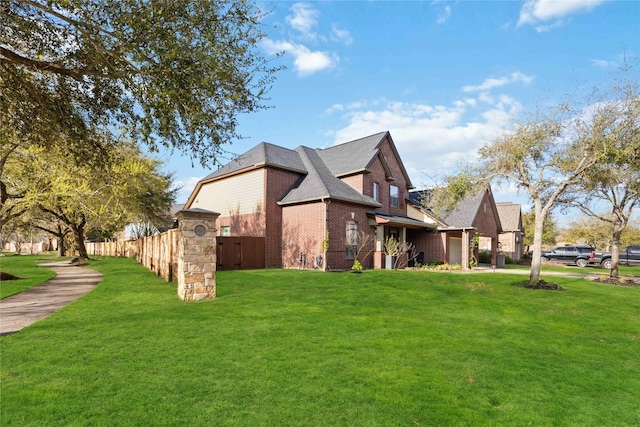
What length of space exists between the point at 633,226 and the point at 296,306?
61.1 meters

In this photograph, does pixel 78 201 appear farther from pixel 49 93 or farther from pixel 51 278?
pixel 49 93

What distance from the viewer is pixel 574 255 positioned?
32.4 metres

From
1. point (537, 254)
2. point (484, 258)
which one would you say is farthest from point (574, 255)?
point (537, 254)

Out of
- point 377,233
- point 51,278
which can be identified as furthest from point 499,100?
point 51,278

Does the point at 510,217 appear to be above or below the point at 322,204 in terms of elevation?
below

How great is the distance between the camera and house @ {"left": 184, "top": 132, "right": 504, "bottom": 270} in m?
19.9

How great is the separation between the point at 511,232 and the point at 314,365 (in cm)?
4180

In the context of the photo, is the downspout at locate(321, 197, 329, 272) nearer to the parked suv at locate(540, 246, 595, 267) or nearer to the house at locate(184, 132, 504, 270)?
the house at locate(184, 132, 504, 270)

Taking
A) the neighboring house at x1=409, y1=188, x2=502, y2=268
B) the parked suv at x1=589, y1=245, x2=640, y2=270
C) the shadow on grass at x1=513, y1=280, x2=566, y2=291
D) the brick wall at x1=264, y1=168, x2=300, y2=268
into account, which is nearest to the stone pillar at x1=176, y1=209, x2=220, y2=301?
the brick wall at x1=264, y1=168, x2=300, y2=268

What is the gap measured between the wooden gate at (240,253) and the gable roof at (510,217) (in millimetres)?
32558

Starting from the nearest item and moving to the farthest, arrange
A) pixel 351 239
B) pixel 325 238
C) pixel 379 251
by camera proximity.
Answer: pixel 325 238, pixel 351 239, pixel 379 251

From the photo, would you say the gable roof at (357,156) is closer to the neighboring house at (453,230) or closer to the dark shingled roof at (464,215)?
the neighboring house at (453,230)

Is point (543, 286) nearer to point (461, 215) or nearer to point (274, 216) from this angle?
point (461, 215)

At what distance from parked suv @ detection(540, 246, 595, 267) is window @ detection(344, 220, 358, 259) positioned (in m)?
24.0
